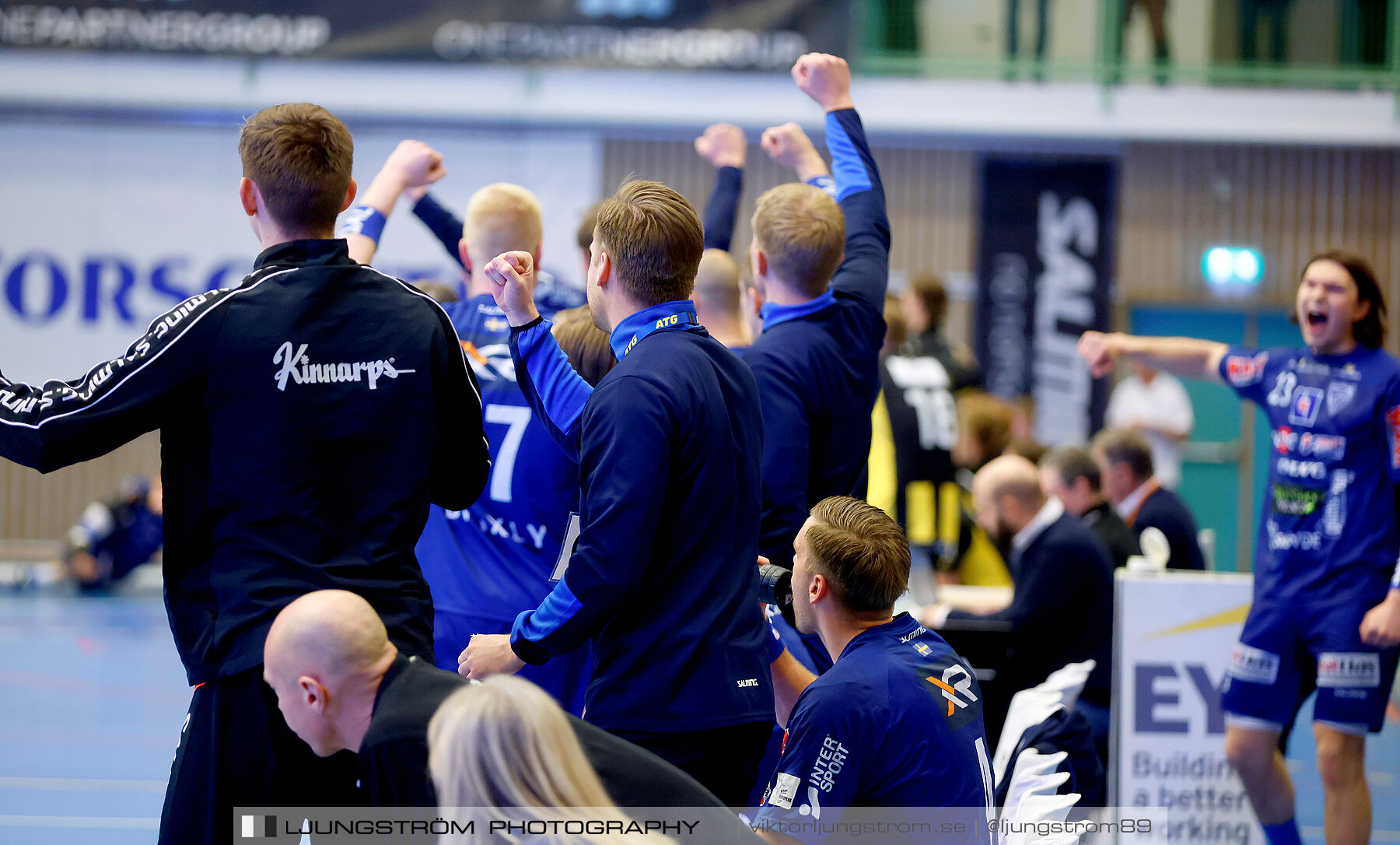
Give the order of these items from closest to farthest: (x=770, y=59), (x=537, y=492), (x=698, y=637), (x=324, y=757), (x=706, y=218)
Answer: (x=324, y=757), (x=698, y=637), (x=537, y=492), (x=706, y=218), (x=770, y=59)

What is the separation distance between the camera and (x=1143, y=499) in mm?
6715

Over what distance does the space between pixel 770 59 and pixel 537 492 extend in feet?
32.4

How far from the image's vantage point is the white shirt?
12852 mm

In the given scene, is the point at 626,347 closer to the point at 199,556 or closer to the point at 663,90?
the point at 199,556

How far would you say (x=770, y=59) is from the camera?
1265cm

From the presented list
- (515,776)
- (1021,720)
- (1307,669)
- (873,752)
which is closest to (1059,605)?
(1307,669)

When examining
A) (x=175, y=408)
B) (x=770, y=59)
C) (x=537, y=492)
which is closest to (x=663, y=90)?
(x=770, y=59)

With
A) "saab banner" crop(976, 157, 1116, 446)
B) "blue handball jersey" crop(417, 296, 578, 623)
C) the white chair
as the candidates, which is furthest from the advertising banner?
the white chair

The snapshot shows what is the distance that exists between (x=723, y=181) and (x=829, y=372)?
1018mm

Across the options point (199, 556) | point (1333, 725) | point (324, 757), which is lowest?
point (1333, 725)

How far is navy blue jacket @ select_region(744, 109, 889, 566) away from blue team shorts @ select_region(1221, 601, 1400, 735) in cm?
187

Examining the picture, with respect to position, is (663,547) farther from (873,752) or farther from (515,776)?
(515,776)

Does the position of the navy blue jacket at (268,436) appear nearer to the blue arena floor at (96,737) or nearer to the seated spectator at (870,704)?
the seated spectator at (870,704)

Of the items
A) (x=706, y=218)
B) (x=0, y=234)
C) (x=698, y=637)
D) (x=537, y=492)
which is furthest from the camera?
(x=0, y=234)
